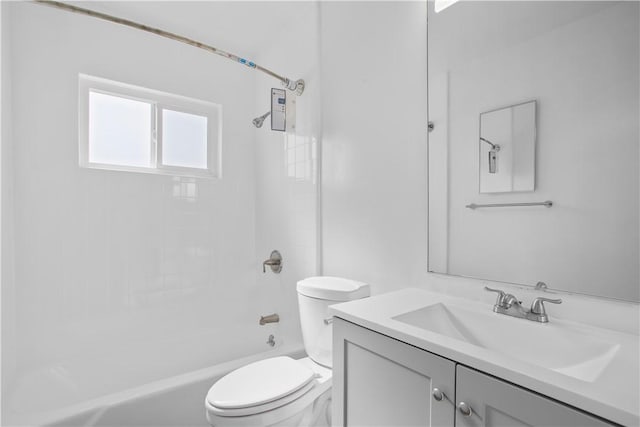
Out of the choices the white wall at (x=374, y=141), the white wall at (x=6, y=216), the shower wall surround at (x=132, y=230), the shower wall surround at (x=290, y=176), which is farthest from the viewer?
the shower wall surround at (x=290, y=176)

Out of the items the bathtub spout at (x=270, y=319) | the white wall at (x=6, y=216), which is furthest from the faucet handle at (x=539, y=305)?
the white wall at (x=6, y=216)

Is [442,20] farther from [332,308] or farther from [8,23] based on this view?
[8,23]

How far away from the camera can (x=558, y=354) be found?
2.76ft

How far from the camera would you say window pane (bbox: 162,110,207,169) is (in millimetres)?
2377

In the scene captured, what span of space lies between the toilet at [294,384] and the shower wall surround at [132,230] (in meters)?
0.51

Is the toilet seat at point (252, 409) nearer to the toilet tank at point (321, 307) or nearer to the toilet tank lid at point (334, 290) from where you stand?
the toilet tank at point (321, 307)

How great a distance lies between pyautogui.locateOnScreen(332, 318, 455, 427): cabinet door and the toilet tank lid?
35 cm

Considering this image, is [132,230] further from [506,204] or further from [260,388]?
[506,204]

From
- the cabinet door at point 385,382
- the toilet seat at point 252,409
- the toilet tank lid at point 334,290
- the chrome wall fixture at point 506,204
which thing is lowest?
the toilet seat at point 252,409

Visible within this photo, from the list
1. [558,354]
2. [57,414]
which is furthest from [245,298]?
[558,354]

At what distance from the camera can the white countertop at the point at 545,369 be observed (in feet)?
1.77

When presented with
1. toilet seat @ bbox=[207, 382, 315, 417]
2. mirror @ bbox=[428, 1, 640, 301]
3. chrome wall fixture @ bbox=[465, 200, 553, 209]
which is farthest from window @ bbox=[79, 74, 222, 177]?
chrome wall fixture @ bbox=[465, 200, 553, 209]

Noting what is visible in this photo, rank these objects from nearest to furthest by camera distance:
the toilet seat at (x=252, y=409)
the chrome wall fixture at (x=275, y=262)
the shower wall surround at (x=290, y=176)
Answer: the toilet seat at (x=252, y=409), the shower wall surround at (x=290, y=176), the chrome wall fixture at (x=275, y=262)

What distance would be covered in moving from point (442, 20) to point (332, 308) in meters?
1.21
